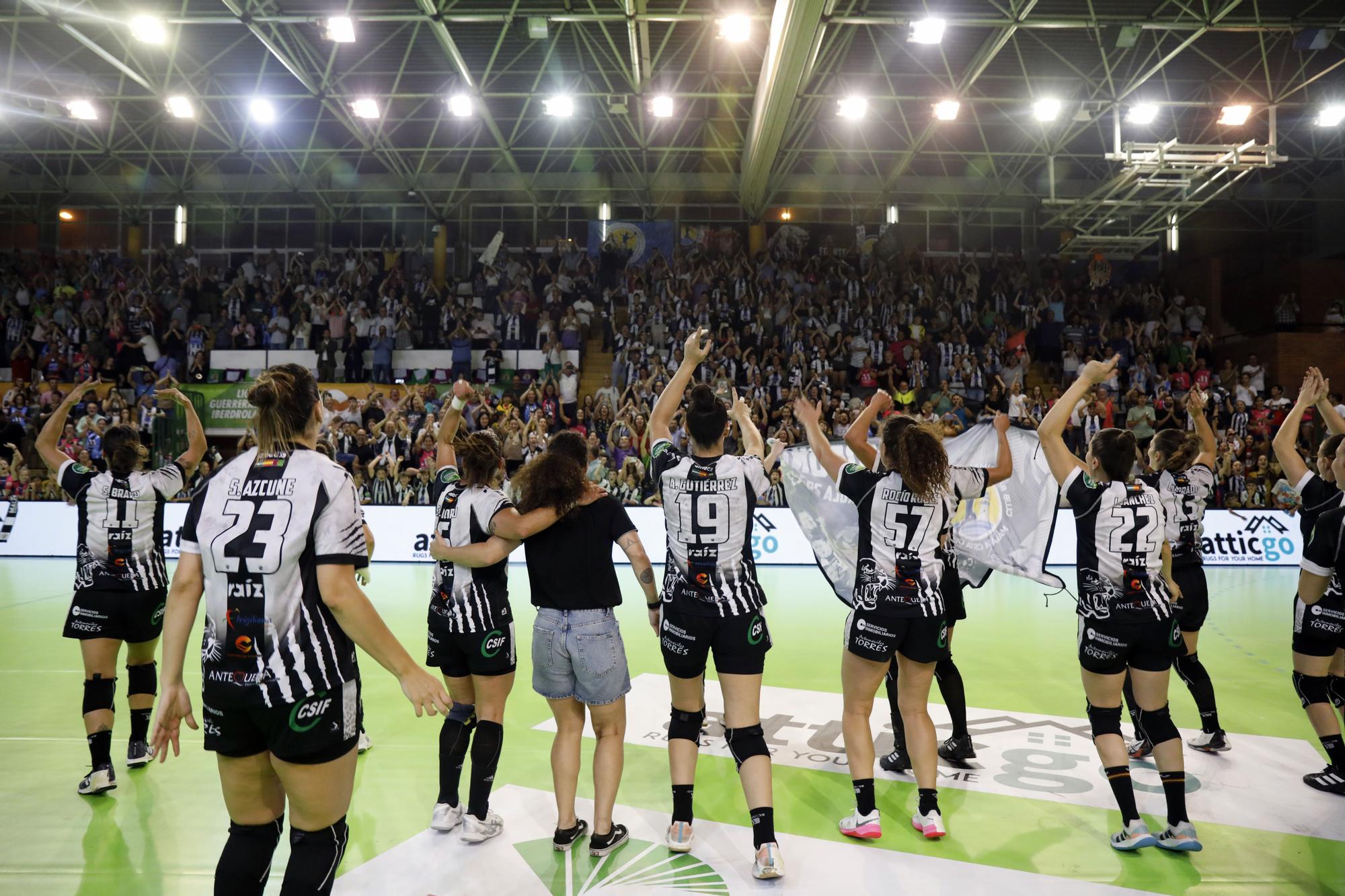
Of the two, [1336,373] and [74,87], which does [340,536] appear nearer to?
[74,87]

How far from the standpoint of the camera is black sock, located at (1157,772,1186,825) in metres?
4.20

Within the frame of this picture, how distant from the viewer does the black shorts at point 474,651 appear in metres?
4.23

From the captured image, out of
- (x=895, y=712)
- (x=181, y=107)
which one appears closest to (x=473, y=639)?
(x=895, y=712)

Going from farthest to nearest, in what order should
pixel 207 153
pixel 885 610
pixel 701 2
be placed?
1. pixel 207 153
2. pixel 701 2
3. pixel 885 610

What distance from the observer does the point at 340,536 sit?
2662 millimetres

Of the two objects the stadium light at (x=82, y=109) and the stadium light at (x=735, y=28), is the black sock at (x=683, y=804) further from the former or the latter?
the stadium light at (x=82, y=109)

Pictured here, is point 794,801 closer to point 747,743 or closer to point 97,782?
point 747,743

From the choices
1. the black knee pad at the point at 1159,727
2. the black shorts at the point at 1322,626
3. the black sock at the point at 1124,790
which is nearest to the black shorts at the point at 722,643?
the black sock at the point at 1124,790

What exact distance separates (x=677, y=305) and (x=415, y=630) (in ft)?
46.0

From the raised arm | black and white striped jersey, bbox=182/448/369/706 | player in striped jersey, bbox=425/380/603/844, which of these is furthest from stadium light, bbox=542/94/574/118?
black and white striped jersey, bbox=182/448/369/706

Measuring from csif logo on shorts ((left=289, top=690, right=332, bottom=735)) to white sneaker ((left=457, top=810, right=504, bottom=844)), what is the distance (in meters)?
1.86

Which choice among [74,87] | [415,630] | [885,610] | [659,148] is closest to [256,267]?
[74,87]

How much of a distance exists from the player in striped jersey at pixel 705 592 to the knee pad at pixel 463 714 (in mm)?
1052

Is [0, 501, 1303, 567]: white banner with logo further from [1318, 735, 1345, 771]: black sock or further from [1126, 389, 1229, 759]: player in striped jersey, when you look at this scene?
[1318, 735, 1345, 771]: black sock
